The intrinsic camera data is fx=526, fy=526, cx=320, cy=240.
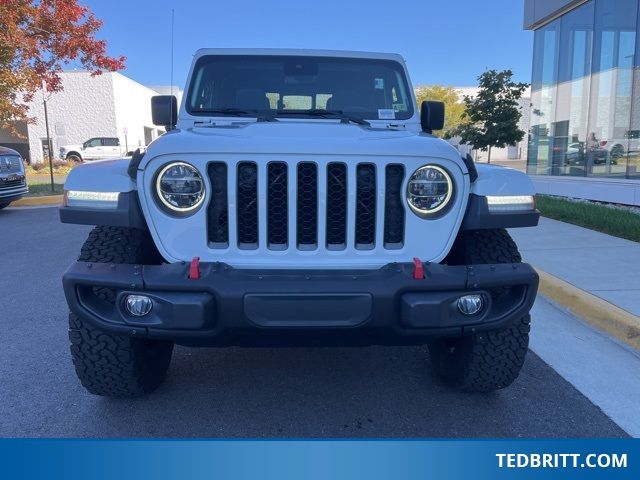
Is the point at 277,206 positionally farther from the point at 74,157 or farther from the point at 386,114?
the point at 74,157

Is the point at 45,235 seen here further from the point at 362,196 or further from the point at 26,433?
the point at 362,196

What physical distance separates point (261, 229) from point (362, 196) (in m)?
0.48

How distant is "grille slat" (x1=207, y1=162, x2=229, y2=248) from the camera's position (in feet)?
7.66

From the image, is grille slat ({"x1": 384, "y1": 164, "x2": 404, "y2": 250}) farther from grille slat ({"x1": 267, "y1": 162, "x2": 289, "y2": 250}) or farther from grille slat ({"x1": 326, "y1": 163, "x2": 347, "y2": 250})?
grille slat ({"x1": 267, "y1": 162, "x2": 289, "y2": 250})

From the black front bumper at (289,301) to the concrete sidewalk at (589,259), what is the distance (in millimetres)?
2436

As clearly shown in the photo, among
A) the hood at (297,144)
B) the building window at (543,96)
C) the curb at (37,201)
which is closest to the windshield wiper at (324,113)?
the hood at (297,144)

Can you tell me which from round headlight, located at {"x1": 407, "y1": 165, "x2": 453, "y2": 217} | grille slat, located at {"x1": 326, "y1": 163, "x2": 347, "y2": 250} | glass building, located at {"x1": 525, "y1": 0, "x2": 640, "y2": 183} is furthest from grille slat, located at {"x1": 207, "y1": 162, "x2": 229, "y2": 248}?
glass building, located at {"x1": 525, "y1": 0, "x2": 640, "y2": 183}

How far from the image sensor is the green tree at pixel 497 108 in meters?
14.1

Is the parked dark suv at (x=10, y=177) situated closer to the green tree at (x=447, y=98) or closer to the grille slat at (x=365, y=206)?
the grille slat at (x=365, y=206)

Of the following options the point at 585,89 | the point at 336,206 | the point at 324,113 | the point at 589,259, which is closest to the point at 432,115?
the point at 324,113

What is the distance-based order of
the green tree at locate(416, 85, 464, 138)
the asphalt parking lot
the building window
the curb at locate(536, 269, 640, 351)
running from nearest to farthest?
the asphalt parking lot → the curb at locate(536, 269, 640, 351) → the building window → the green tree at locate(416, 85, 464, 138)

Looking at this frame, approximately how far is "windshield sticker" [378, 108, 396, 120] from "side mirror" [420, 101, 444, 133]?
0.79ft

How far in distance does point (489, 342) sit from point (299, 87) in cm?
217

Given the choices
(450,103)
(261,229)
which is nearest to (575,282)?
(261,229)
